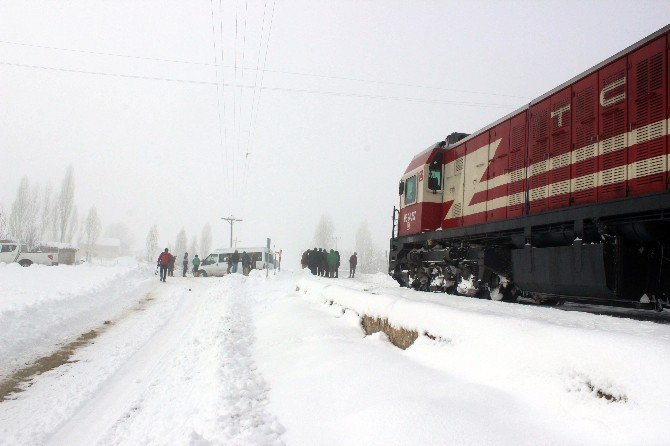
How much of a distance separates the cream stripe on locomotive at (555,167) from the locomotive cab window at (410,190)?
1.08 meters

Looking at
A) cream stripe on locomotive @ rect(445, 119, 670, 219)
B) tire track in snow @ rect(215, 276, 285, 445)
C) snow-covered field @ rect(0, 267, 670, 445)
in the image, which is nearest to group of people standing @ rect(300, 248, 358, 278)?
cream stripe on locomotive @ rect(445, 119, 670, 219)

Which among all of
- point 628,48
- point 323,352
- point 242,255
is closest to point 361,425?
point 323,352

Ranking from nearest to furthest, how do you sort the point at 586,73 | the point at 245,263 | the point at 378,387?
the point at 378,387 < the point at 586,73 < the point at 245,263

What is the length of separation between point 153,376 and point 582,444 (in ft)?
16.4

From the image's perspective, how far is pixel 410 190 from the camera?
12352mm

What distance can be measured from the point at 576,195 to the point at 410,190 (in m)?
5.84

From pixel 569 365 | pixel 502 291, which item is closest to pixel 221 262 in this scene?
pixel 502 291

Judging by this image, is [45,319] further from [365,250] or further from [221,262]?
[365,250]

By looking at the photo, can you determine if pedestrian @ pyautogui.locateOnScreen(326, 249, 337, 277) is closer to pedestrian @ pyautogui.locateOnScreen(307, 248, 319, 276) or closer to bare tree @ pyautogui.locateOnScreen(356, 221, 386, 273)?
pedestrian @ pyautogui.locateOnScreen(307, 248, 319, 276)

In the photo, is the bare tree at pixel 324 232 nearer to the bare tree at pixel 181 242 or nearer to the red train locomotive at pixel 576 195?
the bare tree at pixel 181 242

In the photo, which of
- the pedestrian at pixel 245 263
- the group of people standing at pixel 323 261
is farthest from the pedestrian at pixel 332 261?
the pedestrian at pixel 245 263

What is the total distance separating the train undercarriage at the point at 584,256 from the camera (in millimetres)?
5668

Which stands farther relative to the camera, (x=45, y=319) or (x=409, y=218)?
(x=409, y=218)

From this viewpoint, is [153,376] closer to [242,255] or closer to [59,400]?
[59,400]
